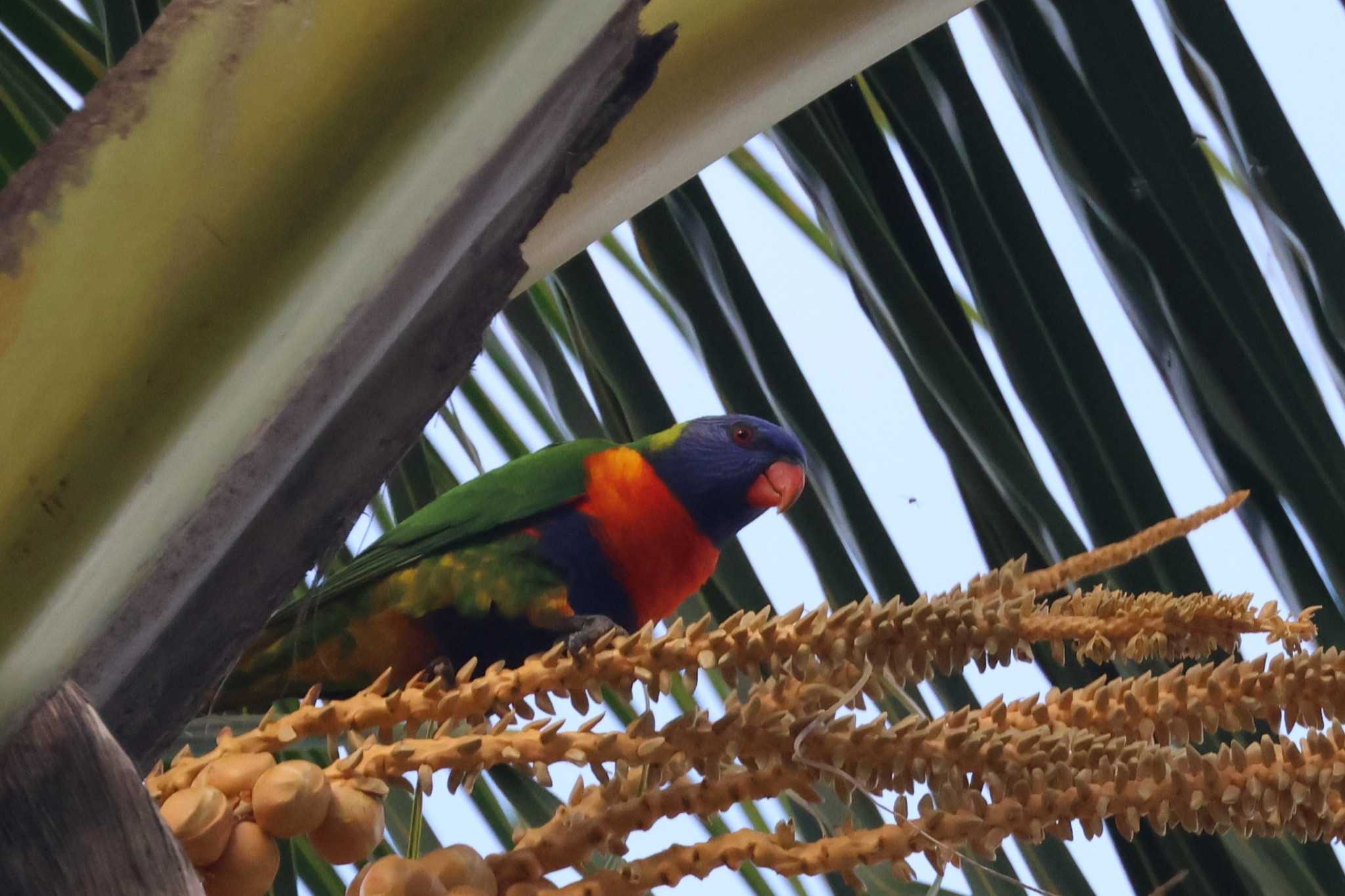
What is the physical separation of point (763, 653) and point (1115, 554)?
0.22 metres

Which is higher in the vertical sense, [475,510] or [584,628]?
[475,510]

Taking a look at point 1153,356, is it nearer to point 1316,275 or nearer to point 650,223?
point 1316,275

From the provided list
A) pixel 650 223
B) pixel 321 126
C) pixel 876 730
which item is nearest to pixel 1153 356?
pixel 650 223

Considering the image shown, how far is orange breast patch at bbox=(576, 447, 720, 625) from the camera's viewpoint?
1411mm

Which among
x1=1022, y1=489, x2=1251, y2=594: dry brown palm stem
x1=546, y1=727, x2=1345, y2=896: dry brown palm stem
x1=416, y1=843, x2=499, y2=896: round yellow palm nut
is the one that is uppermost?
x1=416, y1=843, x2=499, y2=896: round yellow palm nut

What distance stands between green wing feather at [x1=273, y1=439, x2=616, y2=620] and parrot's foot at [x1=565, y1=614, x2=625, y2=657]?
170mm

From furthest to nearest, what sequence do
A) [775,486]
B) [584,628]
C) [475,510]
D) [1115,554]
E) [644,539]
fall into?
[775,486], [644,539], [475,510], [584,628], [1115,554]

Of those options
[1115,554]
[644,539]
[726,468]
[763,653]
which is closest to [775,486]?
[726,468]

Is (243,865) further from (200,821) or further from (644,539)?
(644,539)

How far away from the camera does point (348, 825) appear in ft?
1.48

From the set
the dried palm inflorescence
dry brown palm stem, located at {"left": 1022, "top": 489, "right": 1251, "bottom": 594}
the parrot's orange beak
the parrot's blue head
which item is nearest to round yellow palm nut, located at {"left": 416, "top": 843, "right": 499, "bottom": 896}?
the dried palm inflorescence

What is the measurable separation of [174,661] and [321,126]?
0.52 feet

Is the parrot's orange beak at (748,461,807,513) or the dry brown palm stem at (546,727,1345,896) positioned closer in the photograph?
Answer: the dry brown palm stem at (546,727,1345,896)

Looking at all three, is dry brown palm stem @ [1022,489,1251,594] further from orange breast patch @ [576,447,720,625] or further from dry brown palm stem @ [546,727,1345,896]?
orange breast patch @ [576,447,720,625]
